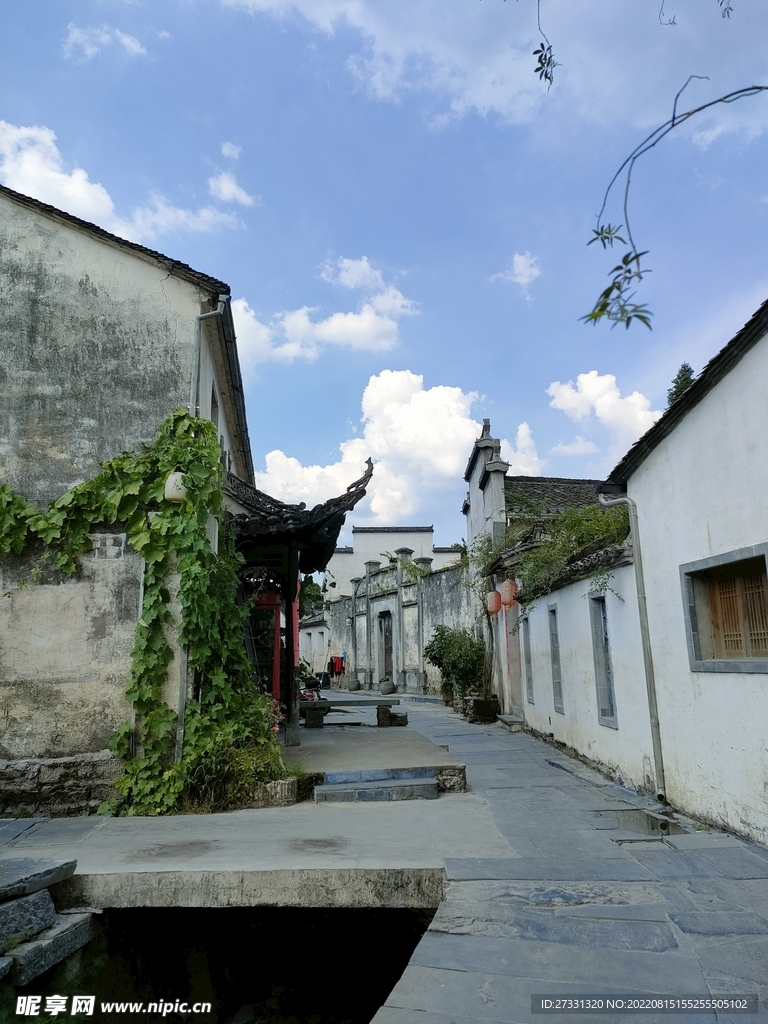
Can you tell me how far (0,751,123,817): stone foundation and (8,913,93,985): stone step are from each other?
2.18 m

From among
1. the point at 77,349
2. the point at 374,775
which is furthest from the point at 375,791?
the point at 77,349

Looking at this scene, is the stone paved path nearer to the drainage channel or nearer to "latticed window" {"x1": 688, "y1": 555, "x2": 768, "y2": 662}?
the drainage channel

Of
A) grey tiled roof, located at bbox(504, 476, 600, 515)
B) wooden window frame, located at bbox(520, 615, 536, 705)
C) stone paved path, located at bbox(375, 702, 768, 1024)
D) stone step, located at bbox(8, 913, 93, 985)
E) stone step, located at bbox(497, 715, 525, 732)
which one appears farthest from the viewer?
grey tiled roof, located at bbox(504, 476, 600, 515)

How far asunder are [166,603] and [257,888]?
2.95 metres

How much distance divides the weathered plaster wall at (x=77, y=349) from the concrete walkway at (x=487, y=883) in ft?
11.0

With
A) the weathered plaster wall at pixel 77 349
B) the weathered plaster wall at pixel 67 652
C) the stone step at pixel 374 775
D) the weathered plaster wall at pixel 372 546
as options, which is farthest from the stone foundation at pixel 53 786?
the weathered plaster wall at pixel 372 546

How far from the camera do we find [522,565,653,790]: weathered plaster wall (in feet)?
25.3

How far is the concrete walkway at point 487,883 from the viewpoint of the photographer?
11.0ft

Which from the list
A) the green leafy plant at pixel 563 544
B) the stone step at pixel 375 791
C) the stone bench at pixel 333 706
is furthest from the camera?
the stone bench at pixel 333 706

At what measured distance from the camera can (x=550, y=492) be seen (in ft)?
59.9

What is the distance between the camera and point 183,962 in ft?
16.4

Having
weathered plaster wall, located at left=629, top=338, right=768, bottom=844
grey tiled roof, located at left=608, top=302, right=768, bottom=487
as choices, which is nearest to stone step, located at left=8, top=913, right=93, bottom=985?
weathered plaster wall, located at left=629, top=338, right=768, bottom=844

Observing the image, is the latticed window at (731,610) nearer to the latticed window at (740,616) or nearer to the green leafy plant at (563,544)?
the latticed window at (740,616)

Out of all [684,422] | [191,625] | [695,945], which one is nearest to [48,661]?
[191,625]
